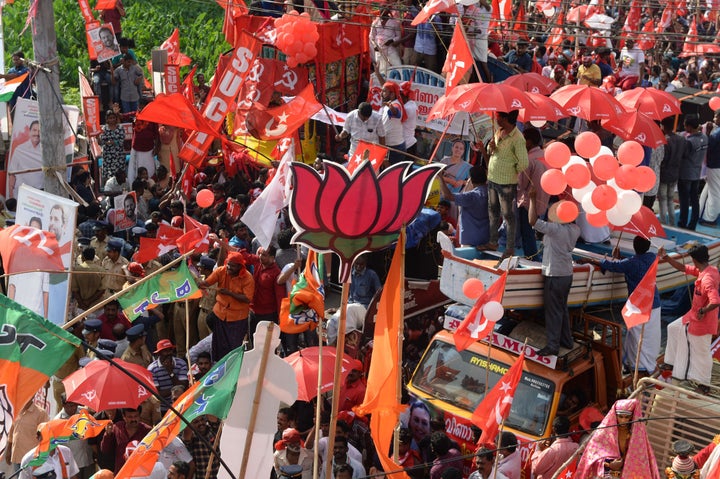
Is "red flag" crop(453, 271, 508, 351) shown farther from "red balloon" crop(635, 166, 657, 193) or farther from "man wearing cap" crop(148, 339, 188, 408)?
"man wearing cap" crop(148, 339, 188, 408)

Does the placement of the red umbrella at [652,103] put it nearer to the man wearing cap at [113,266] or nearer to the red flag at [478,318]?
the red flag at [478,318]

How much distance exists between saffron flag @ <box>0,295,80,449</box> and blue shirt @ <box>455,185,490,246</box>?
5.09 meters

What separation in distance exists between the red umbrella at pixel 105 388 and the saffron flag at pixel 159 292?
635 millimetres

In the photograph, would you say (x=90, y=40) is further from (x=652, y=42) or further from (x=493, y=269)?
(x=652, y=42)

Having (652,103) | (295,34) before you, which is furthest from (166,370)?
(652,103)

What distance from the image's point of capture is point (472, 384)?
35.6 feet

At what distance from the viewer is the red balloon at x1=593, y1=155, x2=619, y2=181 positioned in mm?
9578

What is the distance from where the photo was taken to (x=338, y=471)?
31.1 ft

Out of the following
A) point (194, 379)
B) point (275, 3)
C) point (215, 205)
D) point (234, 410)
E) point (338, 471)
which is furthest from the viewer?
point (275, 3)

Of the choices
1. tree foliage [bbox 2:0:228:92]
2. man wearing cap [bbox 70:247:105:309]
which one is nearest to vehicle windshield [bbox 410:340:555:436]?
man wearing cap [bbox 70:247:105:309]

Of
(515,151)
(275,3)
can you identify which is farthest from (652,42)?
(515,151)

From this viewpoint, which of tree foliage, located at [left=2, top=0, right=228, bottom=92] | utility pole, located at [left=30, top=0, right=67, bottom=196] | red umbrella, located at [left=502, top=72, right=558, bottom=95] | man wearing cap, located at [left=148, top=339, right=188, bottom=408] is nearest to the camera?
man wearing cap, located at [left=148, top=339, right=188, bottom=408]

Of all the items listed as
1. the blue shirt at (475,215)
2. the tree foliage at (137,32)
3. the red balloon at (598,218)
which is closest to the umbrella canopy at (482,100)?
the blue shirt at (475,215)

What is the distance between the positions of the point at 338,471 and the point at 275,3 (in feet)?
32.7
